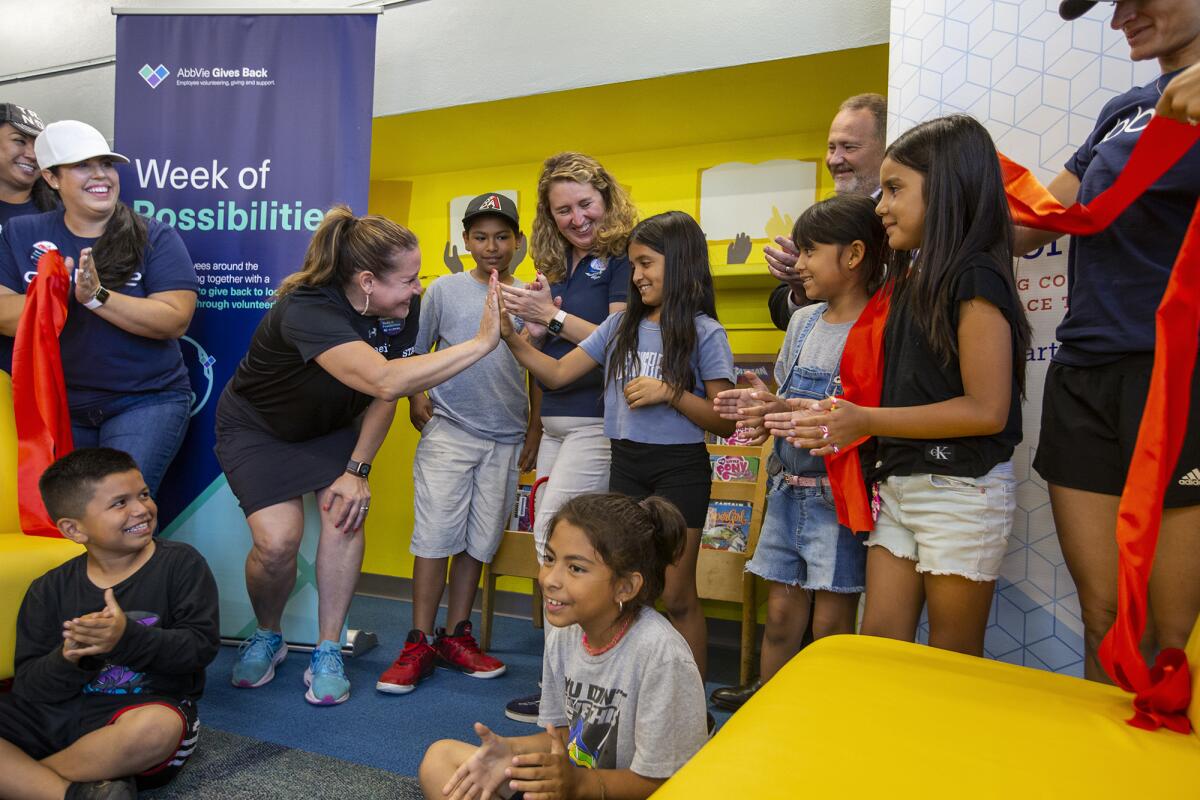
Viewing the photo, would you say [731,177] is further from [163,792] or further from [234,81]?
[163,792]

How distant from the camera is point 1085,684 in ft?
4.17

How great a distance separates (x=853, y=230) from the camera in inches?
80.4

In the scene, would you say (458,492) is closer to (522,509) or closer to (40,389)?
(522,509)

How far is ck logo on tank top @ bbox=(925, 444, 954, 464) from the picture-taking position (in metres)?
Answer: 1.61

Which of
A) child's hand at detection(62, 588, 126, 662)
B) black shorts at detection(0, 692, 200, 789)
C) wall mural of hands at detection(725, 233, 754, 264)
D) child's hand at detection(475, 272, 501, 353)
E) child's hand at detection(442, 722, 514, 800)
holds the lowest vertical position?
black shorts at detection(0, 692, 200, 789)

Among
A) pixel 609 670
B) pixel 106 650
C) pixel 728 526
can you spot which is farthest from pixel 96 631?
pixel 728 526

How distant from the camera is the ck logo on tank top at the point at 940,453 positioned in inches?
63.2

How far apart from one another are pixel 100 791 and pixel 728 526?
6.84ft

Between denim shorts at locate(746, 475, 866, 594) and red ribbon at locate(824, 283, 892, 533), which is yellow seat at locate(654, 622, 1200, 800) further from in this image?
denim shorts at locate(746, 475, 866, 594)

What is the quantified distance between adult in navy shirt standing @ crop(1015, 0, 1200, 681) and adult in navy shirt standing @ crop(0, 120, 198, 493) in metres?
2.62

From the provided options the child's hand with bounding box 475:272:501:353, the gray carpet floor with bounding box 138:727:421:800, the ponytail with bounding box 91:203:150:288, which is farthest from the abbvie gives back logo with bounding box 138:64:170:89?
the gray carpet floor with bounding box 138:727:421:800

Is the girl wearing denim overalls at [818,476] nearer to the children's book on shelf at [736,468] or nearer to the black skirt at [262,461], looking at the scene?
the children's book on shelf at [736,468]

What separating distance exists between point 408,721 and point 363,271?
51.1 inches

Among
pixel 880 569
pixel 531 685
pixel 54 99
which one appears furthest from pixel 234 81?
pixel 880 569
